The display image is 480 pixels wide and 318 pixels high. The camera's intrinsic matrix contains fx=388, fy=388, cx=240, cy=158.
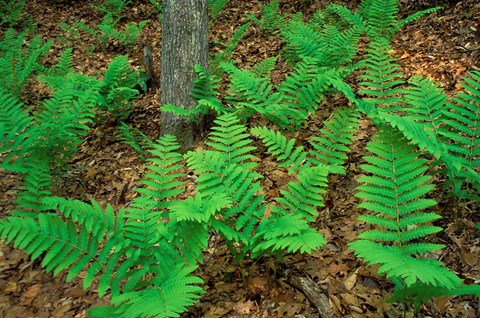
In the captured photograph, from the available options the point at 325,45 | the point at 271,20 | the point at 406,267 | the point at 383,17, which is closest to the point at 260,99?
the point at 325,45

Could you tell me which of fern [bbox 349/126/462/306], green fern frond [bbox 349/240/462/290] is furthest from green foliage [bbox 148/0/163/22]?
green fern frond [bbox 349/240/462/290]

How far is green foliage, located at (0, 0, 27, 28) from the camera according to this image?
9.61 meters

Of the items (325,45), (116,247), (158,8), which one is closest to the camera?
(116,247)

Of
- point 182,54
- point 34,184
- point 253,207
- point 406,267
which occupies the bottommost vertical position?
point 34,184

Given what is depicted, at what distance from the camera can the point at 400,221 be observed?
Answer: 2572mm

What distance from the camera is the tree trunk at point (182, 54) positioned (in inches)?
182

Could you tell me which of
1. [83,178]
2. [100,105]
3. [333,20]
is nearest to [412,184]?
[83,178]

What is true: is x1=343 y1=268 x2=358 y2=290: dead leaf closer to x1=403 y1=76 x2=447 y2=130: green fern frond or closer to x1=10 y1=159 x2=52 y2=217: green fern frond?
x1=403 y1=76 x2=447 y2=130: green fern frond

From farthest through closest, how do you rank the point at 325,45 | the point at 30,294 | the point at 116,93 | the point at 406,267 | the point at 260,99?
the point at 116,93 → the point at 325,45 → the point at 260,99 → the point at 30,294 → the point at 406,267

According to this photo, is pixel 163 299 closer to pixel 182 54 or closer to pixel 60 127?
pixel 60 127

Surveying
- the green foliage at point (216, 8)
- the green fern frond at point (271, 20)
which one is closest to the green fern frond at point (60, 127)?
the green fern frond at point (271, 20)

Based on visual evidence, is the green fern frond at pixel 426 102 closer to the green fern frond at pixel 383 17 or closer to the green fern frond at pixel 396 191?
the green fern frond at pixel 396 191

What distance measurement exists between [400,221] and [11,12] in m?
10.8

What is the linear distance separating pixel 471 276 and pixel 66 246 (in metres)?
2.87
